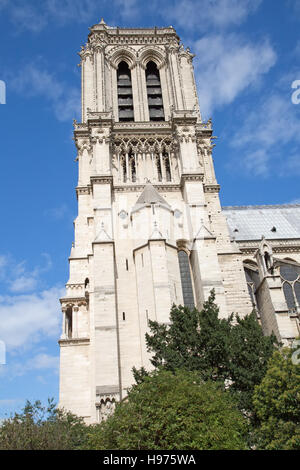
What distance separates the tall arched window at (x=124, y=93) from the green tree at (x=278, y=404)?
26.8m

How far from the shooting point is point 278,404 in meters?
16.5

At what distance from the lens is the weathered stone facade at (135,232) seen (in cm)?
2603

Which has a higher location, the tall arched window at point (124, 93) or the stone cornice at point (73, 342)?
the tall arched window at point (124, 93)

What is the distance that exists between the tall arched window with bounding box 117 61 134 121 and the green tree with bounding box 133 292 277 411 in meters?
23.0

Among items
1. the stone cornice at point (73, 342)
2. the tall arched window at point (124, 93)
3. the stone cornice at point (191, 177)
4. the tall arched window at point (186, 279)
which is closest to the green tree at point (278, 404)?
the tall arched window at point (186, 279)

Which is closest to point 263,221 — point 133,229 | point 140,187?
point 140,187

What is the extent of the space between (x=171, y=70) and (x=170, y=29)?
273 inches

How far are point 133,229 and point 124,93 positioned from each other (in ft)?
53.0

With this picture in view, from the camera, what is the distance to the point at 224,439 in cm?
1539

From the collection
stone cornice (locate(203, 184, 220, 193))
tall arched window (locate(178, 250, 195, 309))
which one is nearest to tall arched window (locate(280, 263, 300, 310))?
stone cornice (locate(203, 184, 220, 193))

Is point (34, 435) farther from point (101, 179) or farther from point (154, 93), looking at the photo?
point (154, 93)

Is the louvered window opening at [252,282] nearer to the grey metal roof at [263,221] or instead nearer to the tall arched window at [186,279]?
the tall arched window at [186,279]
